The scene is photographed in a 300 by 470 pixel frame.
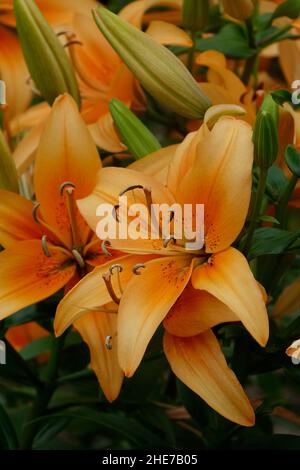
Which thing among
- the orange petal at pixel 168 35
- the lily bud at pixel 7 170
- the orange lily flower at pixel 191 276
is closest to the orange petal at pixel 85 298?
the orange lily flower at pixel 191 276

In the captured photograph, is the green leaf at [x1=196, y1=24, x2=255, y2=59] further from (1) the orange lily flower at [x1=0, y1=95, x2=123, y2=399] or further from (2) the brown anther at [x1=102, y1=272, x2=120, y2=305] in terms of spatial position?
(2) the brown anther at [x1=102, y1=272, x2=120, y2=305]

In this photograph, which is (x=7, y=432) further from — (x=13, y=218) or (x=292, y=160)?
(x=292, y=160)

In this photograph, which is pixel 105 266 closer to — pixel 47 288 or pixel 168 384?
pixel 47 288

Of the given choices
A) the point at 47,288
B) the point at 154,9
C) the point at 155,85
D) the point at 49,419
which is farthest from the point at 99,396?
the point at 154,9

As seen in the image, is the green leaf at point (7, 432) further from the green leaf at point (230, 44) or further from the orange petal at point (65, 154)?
the green leaf at point (230, 44)

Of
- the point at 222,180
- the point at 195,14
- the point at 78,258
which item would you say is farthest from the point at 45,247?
the point at 195,14

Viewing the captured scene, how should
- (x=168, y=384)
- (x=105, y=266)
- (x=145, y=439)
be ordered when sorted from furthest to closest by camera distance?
(x=168, y=384), (x=145, y=439), (x=105, y=266)
